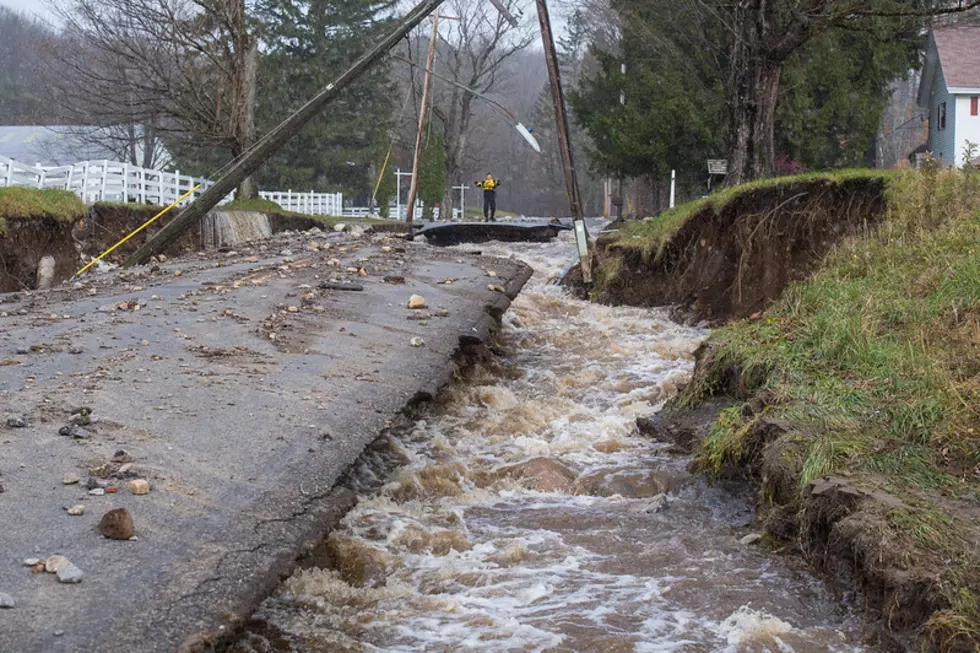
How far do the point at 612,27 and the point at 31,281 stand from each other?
2750 cm

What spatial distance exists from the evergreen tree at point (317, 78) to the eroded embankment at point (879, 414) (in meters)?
34.7

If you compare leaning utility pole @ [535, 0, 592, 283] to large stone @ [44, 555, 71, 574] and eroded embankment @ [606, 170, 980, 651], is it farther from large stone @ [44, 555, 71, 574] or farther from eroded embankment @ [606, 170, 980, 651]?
large stone @ [44, 555, 71, 574]

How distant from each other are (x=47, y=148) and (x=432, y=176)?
18.1 m

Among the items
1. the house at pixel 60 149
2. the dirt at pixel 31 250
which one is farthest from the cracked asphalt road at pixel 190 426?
the house at pixel 60 149

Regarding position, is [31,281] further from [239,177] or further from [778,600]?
[778,600]

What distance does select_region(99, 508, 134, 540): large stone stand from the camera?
4098 mm

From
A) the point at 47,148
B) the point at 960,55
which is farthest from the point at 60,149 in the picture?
the point at 960,55

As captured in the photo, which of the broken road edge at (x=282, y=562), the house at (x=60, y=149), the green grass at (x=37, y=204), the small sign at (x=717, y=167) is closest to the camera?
the broken road edge at (x=282, y=562)

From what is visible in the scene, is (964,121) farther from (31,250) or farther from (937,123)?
(31,250)

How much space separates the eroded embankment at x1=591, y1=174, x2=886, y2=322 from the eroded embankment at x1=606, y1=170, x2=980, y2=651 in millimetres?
946

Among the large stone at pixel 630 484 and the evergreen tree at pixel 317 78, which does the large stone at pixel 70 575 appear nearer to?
the large stone at pixel 630 484

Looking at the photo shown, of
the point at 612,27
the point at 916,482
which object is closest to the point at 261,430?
the point at 916,482

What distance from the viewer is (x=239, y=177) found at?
1494 centimetres

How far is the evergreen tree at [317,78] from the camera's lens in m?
42.9
